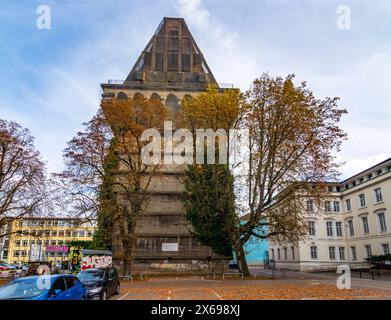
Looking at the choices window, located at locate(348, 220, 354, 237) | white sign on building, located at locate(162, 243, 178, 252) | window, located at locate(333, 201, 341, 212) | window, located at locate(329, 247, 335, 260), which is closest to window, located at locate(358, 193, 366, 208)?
window, located at locate(348, 220, 354, 237)

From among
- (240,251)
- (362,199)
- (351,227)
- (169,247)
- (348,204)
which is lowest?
(240,251)

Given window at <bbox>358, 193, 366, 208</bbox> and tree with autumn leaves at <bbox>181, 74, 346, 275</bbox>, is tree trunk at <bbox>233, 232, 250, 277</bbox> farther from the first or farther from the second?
window at <bbox>358, 193, 366, 208</bbox>

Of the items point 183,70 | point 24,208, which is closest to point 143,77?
point 183,70

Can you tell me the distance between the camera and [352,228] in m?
50.3

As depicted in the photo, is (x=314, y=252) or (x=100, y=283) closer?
(x=100, y=283)

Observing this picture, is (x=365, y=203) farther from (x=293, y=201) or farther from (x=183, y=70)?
(x=183, y=70)

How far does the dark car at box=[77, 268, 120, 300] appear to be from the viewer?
568 inches

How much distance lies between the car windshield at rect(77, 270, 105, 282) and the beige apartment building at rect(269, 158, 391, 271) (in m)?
32.6

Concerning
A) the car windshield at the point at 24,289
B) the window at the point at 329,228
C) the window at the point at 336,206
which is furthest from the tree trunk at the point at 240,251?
the window at the point at 336,206

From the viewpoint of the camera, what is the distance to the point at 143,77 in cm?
4659

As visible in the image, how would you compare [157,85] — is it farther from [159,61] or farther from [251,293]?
[251,293]

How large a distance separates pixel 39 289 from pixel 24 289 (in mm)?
417

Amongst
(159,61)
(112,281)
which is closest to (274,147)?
(112,281)
